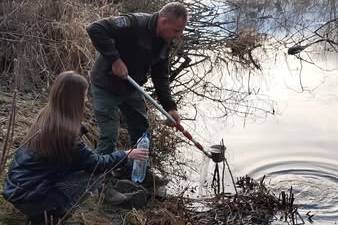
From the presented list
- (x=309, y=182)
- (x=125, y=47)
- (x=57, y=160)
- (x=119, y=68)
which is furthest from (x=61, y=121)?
(x=309, y=182)

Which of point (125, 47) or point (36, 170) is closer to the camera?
point (36, 170)

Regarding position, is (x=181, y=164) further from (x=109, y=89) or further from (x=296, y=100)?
(x=296, y=100)

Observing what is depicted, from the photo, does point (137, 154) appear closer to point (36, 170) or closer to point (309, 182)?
point (36, 170)

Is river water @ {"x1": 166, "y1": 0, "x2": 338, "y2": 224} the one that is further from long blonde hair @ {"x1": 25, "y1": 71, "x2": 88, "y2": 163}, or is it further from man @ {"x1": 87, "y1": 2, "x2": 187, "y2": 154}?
long blonde hair @ {"x1": 25, "y1": 71, "x2": 88, "y2": 163}

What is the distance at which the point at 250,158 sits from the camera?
20.7 ft

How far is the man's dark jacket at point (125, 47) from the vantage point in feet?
14.0

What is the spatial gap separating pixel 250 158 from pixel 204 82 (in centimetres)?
271

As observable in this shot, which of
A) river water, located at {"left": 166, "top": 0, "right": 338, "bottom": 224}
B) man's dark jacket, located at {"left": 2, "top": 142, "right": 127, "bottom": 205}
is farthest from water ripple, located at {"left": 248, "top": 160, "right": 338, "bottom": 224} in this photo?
man's dark jacket, located at {"left": 2, "top": 142, "right": 127, "bottom": 205}

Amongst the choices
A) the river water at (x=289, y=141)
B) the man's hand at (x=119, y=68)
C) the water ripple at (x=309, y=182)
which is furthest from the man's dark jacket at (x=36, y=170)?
the water ripple at (x=309, y=182)

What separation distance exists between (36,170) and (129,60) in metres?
1.33

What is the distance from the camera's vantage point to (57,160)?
3.51m

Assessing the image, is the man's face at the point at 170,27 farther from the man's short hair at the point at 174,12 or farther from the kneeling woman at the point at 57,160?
the kneeling woman at the point at 57,160

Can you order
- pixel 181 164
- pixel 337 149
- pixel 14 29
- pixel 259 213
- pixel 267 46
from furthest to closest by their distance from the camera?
pixel 267 46 < pixel 14 29 < pixel 337 149 < pixel 181 164 < pixel 259 213

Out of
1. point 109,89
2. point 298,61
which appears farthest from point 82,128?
point 298,61
